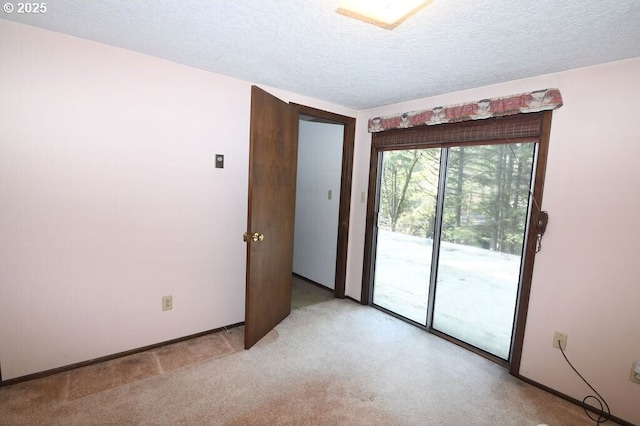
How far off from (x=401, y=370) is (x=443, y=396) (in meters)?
0.33

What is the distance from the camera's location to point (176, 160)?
7.50ft

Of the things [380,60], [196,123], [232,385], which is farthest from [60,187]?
[380,60]

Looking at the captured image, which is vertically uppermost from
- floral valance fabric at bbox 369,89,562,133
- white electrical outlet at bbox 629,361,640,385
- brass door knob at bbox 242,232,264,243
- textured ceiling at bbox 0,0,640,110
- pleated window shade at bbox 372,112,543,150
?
textured ceiling at bbox 0,0,640,110

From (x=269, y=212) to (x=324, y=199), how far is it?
1382 mm

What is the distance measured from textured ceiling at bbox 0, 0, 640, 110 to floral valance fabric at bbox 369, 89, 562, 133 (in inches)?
6.0

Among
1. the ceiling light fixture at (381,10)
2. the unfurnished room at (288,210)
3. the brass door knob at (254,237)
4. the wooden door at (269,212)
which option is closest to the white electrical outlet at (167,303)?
the unfurnished room at (288,210)

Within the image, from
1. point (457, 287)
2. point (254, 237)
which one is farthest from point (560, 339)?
point (254, 237)

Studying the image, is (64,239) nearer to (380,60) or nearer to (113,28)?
(113,28)

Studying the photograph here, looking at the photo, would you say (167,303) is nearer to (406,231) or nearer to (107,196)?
(107,196)

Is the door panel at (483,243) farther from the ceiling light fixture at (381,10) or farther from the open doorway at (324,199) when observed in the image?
the ceiling light fixture at (381,10)

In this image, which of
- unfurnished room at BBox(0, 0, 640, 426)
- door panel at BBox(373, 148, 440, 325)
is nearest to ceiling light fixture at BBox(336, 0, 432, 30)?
unfurnished room at BBox(0, 0, 640, 426)

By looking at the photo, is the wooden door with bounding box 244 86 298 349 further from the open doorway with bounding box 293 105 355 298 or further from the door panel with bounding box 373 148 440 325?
the door panel with bounding box 373 148 440 325

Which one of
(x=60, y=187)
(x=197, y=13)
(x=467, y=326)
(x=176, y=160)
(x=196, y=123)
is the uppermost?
(x=197, y=13)

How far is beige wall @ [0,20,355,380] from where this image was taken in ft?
5.87
